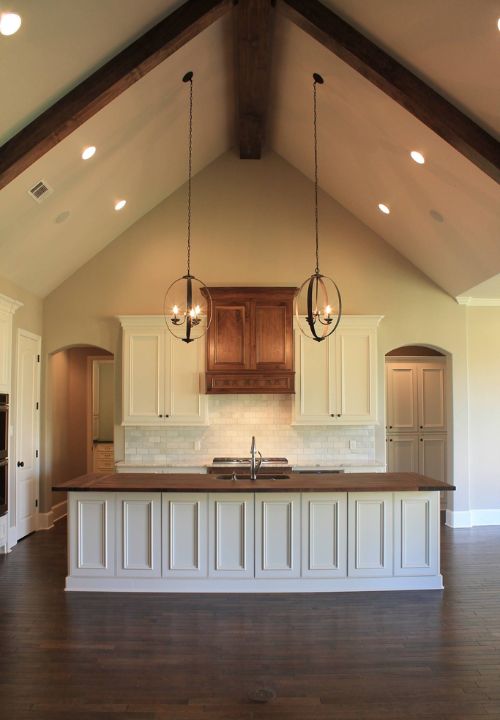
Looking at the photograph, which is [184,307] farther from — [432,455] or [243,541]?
[432,455]

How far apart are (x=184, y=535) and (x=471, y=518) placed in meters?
4.43

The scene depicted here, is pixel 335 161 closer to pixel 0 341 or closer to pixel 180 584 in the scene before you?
pixel 0 341

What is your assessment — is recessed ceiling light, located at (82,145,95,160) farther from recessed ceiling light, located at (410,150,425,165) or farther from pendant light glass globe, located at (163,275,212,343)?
recessed ceiling light, located at (410,150,425,165)

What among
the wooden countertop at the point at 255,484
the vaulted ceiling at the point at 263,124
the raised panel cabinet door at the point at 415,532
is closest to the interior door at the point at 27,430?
the vaulted ceiling at the point at 263,124

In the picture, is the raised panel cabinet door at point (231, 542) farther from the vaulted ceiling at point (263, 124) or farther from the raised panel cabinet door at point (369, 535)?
the vaulted ceiling at point (263, 124)

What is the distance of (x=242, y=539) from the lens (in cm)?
445

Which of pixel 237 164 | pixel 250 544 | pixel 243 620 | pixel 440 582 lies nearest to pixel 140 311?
pixel 237 164

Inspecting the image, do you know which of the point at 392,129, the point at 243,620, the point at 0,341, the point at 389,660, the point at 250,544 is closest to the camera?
the point at 389,660

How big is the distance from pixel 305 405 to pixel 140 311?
253cm

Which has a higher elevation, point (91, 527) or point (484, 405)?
point (484, 405)

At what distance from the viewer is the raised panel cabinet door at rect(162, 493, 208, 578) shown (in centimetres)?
445

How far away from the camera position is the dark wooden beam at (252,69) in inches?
172

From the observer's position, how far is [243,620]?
3.94 metres

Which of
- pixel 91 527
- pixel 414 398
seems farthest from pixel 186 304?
pixel 414 398
